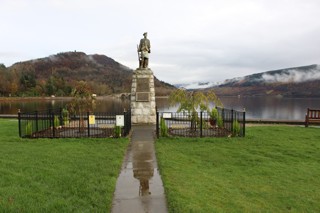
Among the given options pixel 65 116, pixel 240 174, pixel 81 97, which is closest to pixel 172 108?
pixel 65 116

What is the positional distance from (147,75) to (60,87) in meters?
84.8

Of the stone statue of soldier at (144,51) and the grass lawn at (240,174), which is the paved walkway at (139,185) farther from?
the stone statue of soldier at (144,51)

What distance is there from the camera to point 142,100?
17172mm

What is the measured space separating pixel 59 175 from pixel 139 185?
208cm

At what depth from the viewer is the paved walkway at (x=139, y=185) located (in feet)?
17.6

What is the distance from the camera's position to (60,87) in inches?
3738

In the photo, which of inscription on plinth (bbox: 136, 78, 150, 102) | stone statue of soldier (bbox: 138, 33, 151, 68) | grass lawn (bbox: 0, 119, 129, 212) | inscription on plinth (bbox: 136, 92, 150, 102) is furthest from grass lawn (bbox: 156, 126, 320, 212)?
stone statue of soldier (bbox: 138, 33, 151, 68)

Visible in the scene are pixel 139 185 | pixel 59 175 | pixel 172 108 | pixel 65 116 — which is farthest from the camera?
pixel 172 108

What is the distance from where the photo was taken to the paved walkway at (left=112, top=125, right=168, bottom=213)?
211 inches

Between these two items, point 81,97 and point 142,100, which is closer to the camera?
point 81,97

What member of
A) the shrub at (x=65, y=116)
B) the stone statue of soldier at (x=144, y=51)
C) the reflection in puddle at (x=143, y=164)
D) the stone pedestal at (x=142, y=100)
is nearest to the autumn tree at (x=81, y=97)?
the shrub at (x=65, y=116)

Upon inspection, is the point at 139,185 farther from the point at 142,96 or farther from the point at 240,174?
the point at 142,96

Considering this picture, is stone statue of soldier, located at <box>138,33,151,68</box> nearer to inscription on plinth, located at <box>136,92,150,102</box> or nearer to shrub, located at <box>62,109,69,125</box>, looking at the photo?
inscription on plinth, located at <box>136,92,150,102</box>

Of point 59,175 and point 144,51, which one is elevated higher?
point 144,51
